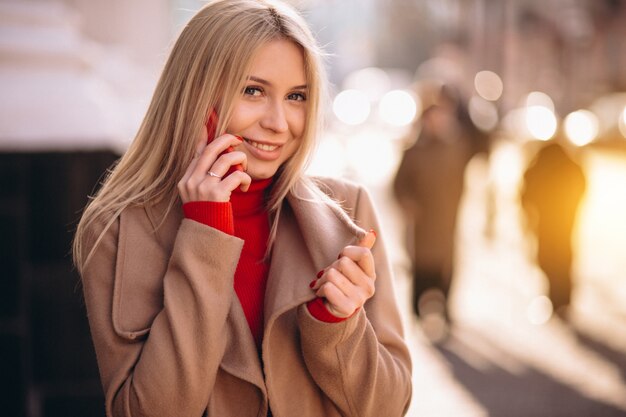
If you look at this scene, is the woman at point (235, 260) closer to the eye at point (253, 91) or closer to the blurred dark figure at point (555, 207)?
the eye at point (253, 91)

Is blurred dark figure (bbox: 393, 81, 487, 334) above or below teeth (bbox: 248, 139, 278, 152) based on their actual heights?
below

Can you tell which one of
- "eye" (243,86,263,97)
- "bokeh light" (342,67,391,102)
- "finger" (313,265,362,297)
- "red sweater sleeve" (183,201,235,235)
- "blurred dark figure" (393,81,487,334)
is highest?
"eye" (243,86,263,97)

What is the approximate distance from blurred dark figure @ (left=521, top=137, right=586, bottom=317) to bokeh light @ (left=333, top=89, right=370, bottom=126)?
112 ft

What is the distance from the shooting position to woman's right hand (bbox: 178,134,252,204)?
2197 mm

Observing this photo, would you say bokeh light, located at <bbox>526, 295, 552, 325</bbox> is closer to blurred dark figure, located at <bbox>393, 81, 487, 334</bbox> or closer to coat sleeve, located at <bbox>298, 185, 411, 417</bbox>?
blurred dark figure, located at <bbox>393, 81, 487, 334</bbox>

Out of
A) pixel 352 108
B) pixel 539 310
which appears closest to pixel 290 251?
pixel 539 310

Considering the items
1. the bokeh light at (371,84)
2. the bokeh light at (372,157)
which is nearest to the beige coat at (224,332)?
the bokeh light at (372,157)

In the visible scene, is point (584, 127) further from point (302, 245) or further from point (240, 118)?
point (240, 118)

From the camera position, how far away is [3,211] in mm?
3854

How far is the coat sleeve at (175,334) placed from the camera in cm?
214

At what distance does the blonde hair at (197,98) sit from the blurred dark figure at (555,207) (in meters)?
5.86

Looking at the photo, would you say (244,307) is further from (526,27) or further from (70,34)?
(526,27)

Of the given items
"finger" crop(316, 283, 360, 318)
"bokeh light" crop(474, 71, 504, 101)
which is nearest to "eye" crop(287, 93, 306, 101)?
"finger" crop(316, 283, 360, 318)

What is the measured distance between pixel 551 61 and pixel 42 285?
44853mm
